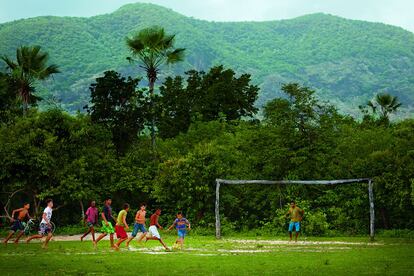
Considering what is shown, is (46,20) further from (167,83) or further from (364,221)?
(364,221)

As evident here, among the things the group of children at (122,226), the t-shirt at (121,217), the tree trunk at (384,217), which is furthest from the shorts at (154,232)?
the tree trunk at (384,217)

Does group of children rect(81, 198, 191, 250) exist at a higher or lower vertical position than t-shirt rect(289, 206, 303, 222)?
lower

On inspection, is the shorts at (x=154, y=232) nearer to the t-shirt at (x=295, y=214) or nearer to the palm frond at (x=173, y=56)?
the t-shirt at (x=295, y=214)

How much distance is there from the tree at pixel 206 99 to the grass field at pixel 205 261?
33591 mm

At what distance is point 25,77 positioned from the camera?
175ft

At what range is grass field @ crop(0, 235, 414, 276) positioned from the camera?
17156 mm

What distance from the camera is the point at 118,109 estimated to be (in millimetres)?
47750

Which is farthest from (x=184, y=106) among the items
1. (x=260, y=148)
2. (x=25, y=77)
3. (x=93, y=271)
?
(x=93, y=271)

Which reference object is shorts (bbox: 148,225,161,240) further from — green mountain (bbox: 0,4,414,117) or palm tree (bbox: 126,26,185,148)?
green mountain (bbox: 0,4,414,117)

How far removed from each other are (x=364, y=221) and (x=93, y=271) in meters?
24.7

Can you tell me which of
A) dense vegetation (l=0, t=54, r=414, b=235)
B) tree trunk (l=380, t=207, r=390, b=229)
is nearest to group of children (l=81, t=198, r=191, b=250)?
dense vegetation (l=0, t=54, r=414, b=235)

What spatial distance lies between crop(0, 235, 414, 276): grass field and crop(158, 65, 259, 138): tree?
3359cm

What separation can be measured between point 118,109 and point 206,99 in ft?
48.6

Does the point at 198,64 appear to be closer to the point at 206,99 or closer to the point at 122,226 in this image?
the point at 206,99
